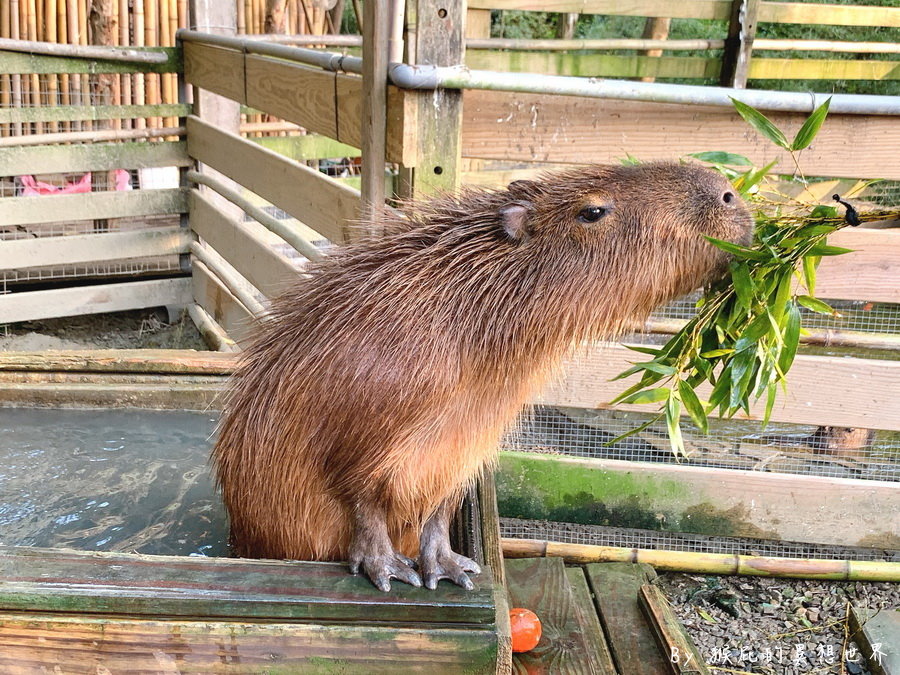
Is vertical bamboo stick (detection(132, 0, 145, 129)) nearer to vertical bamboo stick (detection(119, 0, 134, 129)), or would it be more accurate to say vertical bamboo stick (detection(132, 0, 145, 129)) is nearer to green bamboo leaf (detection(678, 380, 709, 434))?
vertical bamboo stick (detection(119, 0, 134, 129))

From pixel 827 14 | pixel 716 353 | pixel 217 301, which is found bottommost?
pixel 217 301

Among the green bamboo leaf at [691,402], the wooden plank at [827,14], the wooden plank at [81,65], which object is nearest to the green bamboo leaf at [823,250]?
the green bamboo leaf at [691,402]

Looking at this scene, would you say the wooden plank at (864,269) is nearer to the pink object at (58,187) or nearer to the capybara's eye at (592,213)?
the capybara's eye at (592,213)

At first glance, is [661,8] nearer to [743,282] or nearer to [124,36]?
[124,36]

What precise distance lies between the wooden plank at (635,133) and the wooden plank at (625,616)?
1.42 m

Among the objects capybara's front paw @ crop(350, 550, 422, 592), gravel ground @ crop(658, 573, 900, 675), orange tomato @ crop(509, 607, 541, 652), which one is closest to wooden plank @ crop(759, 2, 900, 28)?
gravel ground @ crop(658, 573, 900, 675)

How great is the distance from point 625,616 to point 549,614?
278mm

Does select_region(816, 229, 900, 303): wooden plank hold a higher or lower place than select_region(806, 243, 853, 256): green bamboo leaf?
lower

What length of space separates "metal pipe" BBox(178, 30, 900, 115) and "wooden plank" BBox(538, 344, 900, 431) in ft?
2.93

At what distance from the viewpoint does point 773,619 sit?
3453 mm

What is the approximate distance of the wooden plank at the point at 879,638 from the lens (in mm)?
2977

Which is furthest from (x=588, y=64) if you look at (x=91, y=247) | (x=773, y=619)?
(x=773, y=619)

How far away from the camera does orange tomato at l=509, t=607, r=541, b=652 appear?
100 inches

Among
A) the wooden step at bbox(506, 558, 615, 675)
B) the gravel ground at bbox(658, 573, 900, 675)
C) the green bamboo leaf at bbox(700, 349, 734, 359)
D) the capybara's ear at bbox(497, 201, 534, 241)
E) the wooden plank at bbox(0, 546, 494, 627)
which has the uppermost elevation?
the capybara's ear at bbox(497, 201, 534, 241)
